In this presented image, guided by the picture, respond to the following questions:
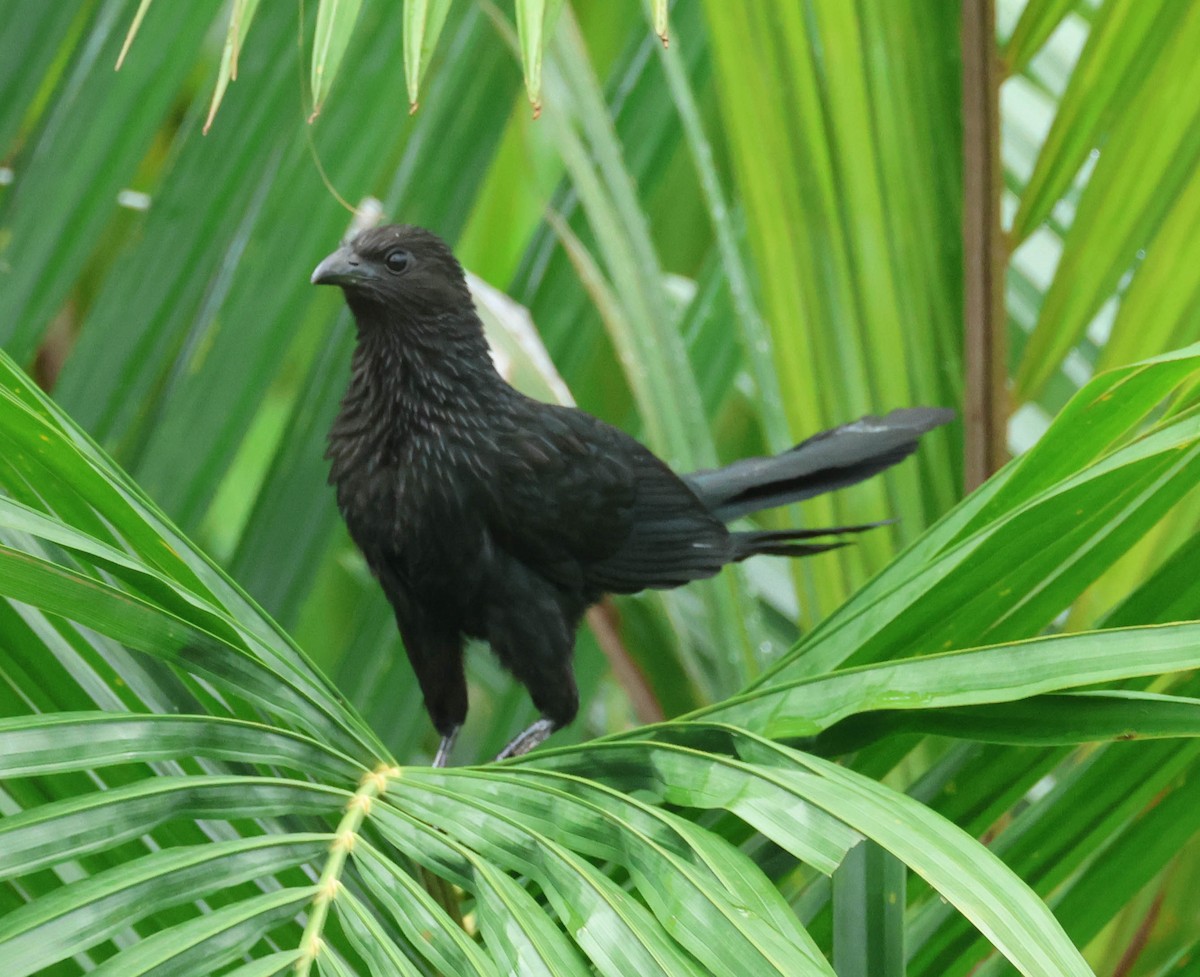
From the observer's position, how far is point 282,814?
61 centimetres

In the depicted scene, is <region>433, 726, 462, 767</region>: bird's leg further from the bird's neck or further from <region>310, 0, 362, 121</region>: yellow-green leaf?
<region>310, 0, 362, 121</region>: yellow-green leaf

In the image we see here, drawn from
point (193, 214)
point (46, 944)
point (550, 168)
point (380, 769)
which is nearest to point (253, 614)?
point (380, 769)

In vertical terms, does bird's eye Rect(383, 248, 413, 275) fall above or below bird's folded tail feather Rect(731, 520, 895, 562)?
above

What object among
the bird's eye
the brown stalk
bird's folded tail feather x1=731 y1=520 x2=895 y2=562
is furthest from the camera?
the bird's eye

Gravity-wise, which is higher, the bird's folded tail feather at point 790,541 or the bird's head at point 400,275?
the bird's head at point 400,275

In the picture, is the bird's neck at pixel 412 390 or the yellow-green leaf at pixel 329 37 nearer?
the yellow-green leaf at pixel 329 37

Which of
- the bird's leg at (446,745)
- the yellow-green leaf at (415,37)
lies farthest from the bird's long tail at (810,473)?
the yellow-green leaf at (415,37)

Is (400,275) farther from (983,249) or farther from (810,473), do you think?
(983,249)

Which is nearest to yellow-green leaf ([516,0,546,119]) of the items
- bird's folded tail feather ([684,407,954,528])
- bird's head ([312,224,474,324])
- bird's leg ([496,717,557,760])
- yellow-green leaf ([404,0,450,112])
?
yellow-green leaf ([404,0,450,112])

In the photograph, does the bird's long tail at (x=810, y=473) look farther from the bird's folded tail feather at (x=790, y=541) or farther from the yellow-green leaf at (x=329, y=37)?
the yellow-green leaf at (x=329, y=37)

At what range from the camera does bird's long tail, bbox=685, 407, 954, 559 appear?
3.52 feet

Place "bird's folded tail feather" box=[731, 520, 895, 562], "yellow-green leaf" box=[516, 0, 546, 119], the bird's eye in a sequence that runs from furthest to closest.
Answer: the bird's eye, "bird's folded tail feather" box=[731, 520, 895, 562], "yellow-green leaf" box=[516, 0, 546, 119]

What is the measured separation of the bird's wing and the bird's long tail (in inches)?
1.5

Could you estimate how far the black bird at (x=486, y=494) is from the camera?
3.94 feet
